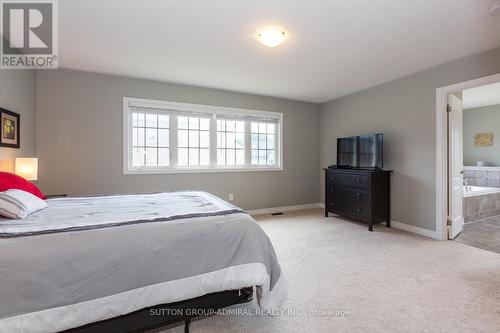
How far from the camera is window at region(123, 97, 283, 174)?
4016 mm

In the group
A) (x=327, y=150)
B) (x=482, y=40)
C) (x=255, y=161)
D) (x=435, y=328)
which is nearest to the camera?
(x=435, y=328)

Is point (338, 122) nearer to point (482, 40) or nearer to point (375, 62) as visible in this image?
point (375, 62)

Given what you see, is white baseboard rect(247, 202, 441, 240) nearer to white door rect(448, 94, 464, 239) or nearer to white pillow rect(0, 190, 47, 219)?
white door rect(448, 94, 464, 239)

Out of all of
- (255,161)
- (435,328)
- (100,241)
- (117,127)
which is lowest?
(435,328)

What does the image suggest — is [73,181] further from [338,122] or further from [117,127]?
[338,122]

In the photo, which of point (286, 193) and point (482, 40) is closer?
point (482, 40)

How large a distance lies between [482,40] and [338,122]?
2576 millimetres

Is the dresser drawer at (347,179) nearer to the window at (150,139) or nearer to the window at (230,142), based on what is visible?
the window at (230,142)

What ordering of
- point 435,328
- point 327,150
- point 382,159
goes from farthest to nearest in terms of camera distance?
point 327,150, point 382,159, point 435,328

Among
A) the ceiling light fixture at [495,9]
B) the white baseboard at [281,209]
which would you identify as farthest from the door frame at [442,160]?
the white baseboard at [281,209]

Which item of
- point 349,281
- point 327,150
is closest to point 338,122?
point 327,150

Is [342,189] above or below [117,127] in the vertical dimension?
below

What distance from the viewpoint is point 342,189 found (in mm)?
4348

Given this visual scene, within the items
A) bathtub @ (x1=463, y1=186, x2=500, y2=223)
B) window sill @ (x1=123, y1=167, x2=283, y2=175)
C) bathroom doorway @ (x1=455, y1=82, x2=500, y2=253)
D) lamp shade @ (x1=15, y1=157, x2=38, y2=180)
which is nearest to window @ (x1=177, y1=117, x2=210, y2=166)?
window sill @ (x1=123, y1=167, x2=283, y2=175)
